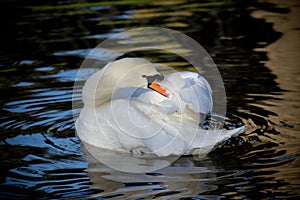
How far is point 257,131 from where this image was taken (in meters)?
6.07

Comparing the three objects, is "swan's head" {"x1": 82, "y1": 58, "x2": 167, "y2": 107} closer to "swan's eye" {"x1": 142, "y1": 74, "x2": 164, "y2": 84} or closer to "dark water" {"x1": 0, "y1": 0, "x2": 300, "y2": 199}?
"swan's eye" {"x1": 142, "y1": 74, "x2": 164, "y2": 84}

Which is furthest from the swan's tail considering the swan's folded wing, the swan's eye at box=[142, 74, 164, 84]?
the swan's eye at box=[142, 74, 164, 84]

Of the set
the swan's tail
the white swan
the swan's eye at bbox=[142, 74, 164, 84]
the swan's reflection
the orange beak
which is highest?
the swan's eye at bbox=[142, 74, 164, 84]

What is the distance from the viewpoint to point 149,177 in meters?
5.21

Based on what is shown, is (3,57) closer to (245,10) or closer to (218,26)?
(218,26)

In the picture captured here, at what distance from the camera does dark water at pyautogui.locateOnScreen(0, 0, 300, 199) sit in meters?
A: 5.06

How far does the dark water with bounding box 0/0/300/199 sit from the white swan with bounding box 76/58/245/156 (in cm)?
20

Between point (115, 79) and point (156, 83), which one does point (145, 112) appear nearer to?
point (156, 83)

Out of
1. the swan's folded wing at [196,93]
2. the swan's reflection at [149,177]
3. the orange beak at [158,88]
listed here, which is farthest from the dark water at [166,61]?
the orange beak at [158,88]

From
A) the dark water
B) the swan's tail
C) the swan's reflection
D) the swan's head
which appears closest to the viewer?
the swan's reflection

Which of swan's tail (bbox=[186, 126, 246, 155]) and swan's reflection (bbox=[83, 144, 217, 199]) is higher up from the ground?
swan's tail (bbox=[186, 126, 246, 155])

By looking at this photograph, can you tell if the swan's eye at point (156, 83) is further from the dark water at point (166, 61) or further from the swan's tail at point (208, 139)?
the dark water at point (166, 61)

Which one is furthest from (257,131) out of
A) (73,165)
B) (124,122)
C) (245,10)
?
(245,10)

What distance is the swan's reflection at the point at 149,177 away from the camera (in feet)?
16.1
